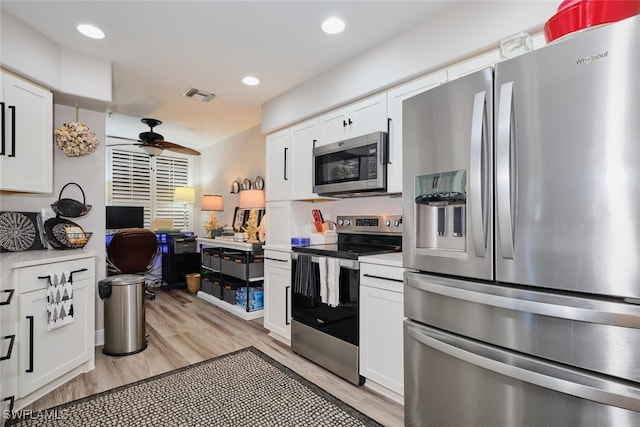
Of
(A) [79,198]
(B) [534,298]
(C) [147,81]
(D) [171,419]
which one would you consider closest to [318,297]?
(D) [171,419]

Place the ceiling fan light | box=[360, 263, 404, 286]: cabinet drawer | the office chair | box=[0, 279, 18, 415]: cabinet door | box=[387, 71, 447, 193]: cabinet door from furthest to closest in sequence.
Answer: the ceiling fan light < the office chair < box=[387, 71, 447, 193]: cabinet door < box=[360, 263, 404, 286]: cabinet drawer < box=[0, 279, 18, 415]: cabinet door

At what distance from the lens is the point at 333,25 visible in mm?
2172

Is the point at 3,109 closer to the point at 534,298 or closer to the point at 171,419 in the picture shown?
the point at 171,419

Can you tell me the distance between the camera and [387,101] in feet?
7.71

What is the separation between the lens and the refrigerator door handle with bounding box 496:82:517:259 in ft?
3.82

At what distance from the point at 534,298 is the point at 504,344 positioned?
0.70 ft

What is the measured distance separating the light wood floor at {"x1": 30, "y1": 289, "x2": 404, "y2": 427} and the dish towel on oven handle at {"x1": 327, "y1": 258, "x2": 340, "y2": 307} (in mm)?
581

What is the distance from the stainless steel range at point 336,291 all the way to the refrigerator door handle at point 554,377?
41.3 inches

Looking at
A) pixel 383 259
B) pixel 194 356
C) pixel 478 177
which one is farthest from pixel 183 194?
pixel 478 177

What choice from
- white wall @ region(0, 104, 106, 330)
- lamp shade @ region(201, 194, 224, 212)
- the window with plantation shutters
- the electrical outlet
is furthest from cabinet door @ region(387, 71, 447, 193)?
the window with plantation shutters

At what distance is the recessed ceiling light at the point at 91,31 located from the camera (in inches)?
87.2

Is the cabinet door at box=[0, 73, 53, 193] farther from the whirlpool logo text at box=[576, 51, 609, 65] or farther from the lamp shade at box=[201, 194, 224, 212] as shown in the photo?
the whirlpool logo text at box=[576, 51, 609, 65]

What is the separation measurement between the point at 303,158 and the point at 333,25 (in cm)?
116

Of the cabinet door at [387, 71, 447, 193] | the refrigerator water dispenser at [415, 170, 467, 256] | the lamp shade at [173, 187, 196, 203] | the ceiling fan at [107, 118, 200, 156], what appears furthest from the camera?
the lamp shade at [173, 187, 196, 203]
